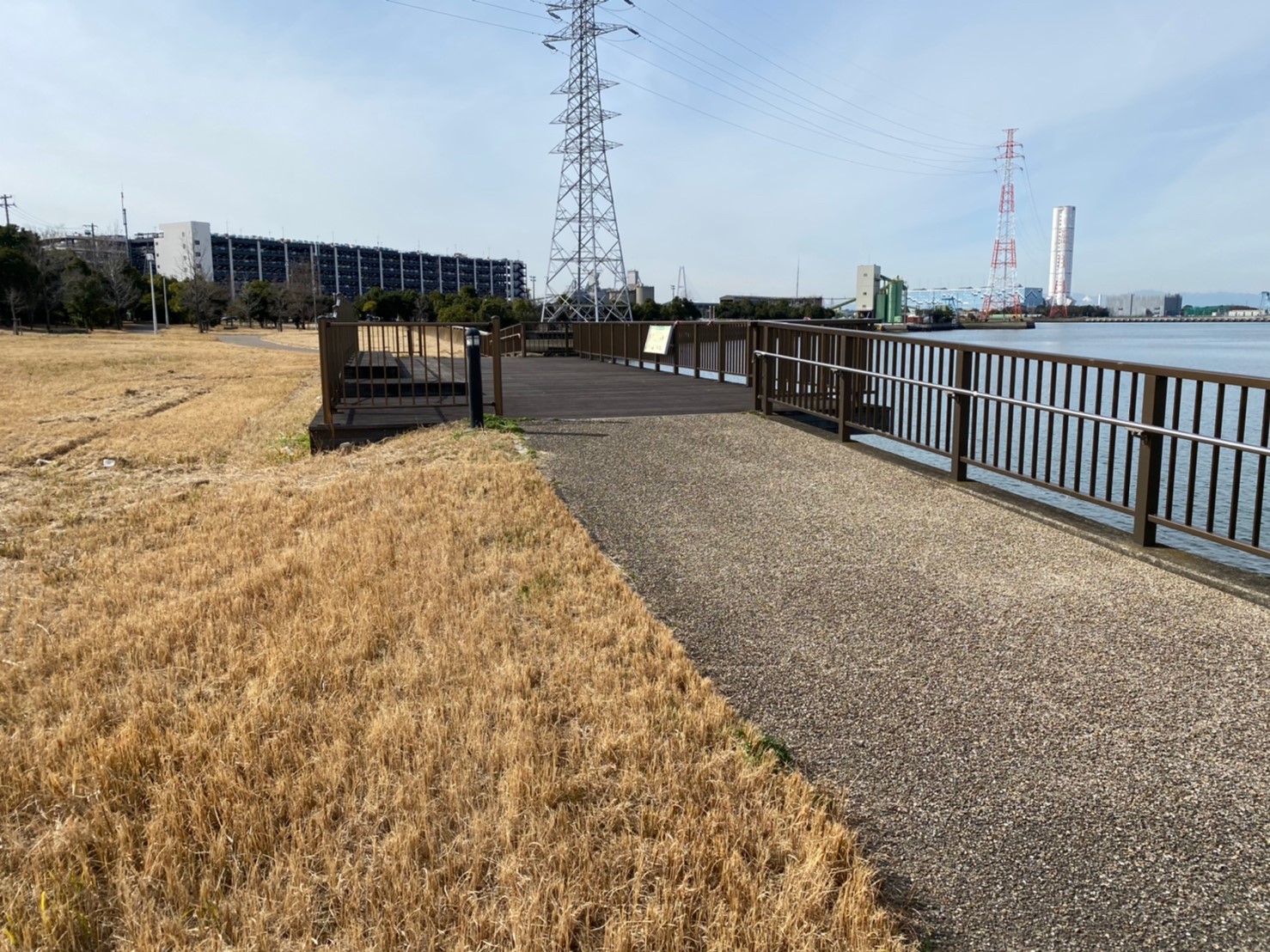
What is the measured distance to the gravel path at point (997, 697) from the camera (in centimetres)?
237

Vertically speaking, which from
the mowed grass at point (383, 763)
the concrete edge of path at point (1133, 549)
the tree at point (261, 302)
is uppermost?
the tree at point (261, 302)

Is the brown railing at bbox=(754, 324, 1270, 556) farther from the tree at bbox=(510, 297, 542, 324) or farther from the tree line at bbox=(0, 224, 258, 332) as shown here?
the tree line at bbox=(0, 224, 258, 332)

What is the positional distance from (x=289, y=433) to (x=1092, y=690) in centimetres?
1133

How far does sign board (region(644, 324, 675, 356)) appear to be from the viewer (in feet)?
62.2

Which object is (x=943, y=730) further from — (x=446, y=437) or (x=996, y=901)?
(x=446, y=437)

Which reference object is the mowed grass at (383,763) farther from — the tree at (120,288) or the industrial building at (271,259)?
the industrial building at (271,259)

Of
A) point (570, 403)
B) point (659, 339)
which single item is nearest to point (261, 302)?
point (659, 339)

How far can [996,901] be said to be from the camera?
7.63ft

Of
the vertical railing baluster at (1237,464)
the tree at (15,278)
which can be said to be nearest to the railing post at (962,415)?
the vertical railing baluster at (1237,464)

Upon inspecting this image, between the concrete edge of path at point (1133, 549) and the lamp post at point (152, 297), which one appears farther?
the lamp post at point (152, 297)

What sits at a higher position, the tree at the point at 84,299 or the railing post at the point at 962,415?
the tree at the point at 84,299

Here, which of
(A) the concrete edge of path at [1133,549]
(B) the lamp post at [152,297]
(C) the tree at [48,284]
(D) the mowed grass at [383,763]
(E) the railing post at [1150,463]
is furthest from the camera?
(B) the lamp post at [152,297]

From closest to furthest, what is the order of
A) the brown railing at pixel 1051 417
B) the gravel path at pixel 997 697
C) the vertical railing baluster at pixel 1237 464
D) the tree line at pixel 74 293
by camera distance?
the gravel path at pixel 997 697 < the vertical railing baluster at pixel 1237 464 < the brown railing at pixel 1051 417 < the tree line at pixel 74 293

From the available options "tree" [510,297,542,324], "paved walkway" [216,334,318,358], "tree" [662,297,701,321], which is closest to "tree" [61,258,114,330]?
"paved walkway" [216,334,318,358]
